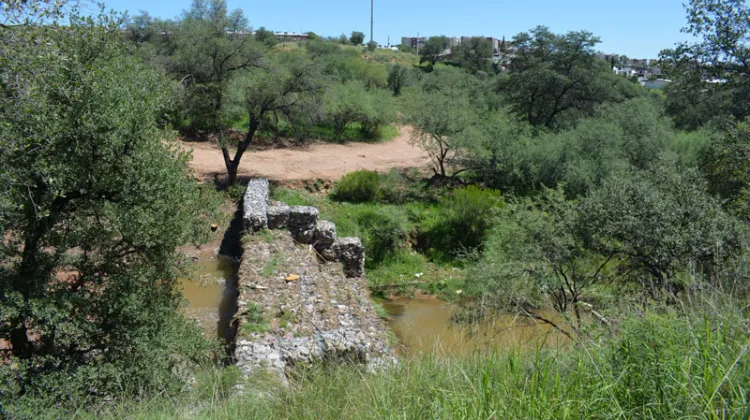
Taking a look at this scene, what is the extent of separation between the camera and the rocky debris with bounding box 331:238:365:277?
15.5m

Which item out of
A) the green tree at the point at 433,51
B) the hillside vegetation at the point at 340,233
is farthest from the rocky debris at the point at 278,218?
the green tree at the point at 433,51

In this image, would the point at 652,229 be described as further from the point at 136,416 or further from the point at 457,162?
the point at 457,162

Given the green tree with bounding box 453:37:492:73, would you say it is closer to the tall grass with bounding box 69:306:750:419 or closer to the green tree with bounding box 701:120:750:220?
the green tree with bounding box 701:120:750:220

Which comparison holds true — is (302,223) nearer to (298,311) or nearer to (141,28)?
(298,311)

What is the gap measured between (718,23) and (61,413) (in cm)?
1784

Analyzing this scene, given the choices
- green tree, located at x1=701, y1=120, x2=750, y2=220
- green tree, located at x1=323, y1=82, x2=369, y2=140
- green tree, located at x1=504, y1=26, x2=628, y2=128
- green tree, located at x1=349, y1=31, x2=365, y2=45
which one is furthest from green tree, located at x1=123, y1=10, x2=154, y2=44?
green tree, located at x1=349, y1=31, x2=365, y2=45

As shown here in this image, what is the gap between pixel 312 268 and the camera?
13.5 metres

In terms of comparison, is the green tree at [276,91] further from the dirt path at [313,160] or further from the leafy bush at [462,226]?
the leafy bush at [462,226]

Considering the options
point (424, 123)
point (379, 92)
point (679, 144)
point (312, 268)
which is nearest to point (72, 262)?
point (312, 268)

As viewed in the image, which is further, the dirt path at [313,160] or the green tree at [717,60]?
the dirt path at [313,160]

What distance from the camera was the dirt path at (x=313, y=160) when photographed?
864 inches

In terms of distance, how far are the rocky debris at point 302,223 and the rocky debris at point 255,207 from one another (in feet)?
2.42

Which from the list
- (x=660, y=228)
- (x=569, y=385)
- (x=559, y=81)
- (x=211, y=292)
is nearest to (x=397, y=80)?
(x=559, y=81)

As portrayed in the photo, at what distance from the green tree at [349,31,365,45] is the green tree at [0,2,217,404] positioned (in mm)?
81442
